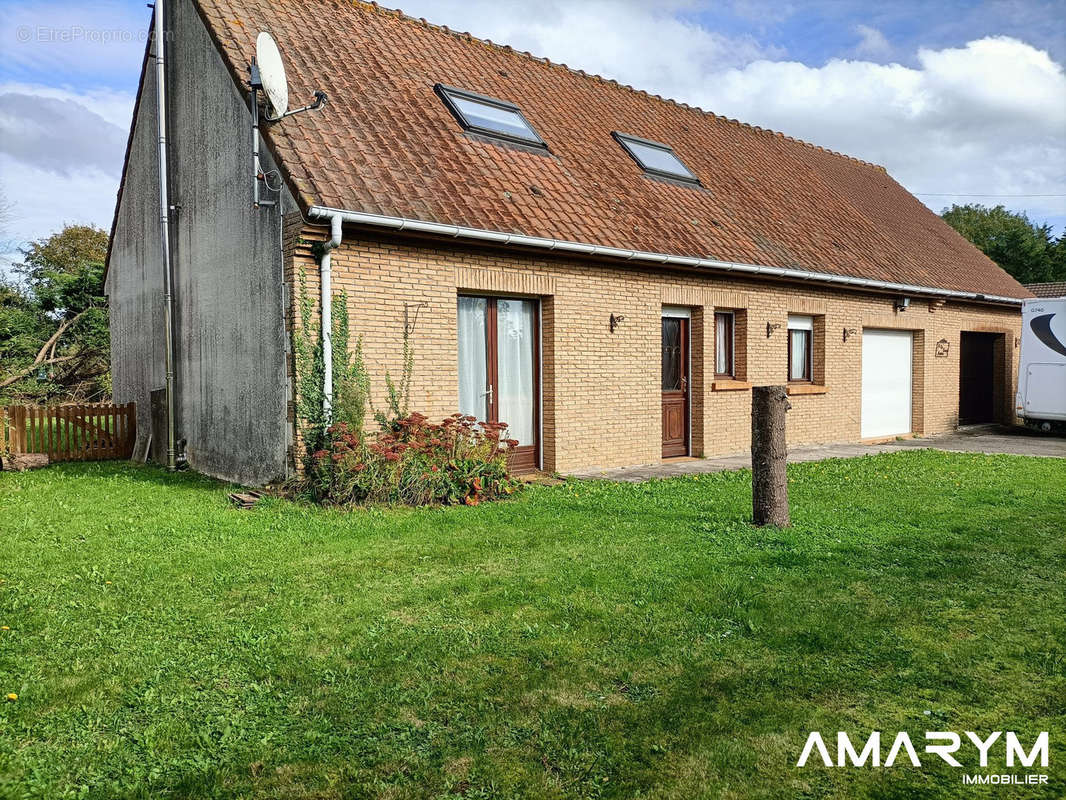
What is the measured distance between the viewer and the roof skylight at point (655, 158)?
1320cm

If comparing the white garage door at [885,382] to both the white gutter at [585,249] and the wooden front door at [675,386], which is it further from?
the wooden front door at [675,386]

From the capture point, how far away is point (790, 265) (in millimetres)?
12984

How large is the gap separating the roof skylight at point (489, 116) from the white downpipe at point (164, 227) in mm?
4065

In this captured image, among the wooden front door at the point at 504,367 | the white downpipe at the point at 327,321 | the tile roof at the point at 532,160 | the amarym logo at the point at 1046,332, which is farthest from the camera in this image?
the amarym logo at the point at 1046,332

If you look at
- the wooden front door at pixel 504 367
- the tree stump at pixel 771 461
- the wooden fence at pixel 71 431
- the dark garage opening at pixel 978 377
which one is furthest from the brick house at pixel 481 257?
the dark garage opening at pixel 978 377

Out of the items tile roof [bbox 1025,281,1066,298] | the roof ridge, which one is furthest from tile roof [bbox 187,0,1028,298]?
tile roof [bbox 1025,281,1066,298]

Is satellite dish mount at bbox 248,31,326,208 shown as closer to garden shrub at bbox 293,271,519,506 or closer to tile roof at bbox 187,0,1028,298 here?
tile roof at bbox 187,0,1028,298

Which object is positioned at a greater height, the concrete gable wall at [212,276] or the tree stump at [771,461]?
the concrete gable wall at [212,276]

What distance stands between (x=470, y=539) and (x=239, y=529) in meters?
2.12

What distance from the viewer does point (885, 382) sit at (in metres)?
16.0

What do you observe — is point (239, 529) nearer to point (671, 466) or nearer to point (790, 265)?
point (671, 466)

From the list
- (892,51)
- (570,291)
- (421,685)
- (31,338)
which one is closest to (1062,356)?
(892,51)

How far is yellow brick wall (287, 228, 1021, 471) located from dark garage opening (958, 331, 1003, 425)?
4.29 metres

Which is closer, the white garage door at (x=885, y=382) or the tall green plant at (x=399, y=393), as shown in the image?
the tall green plant at (x=399, y=393)
